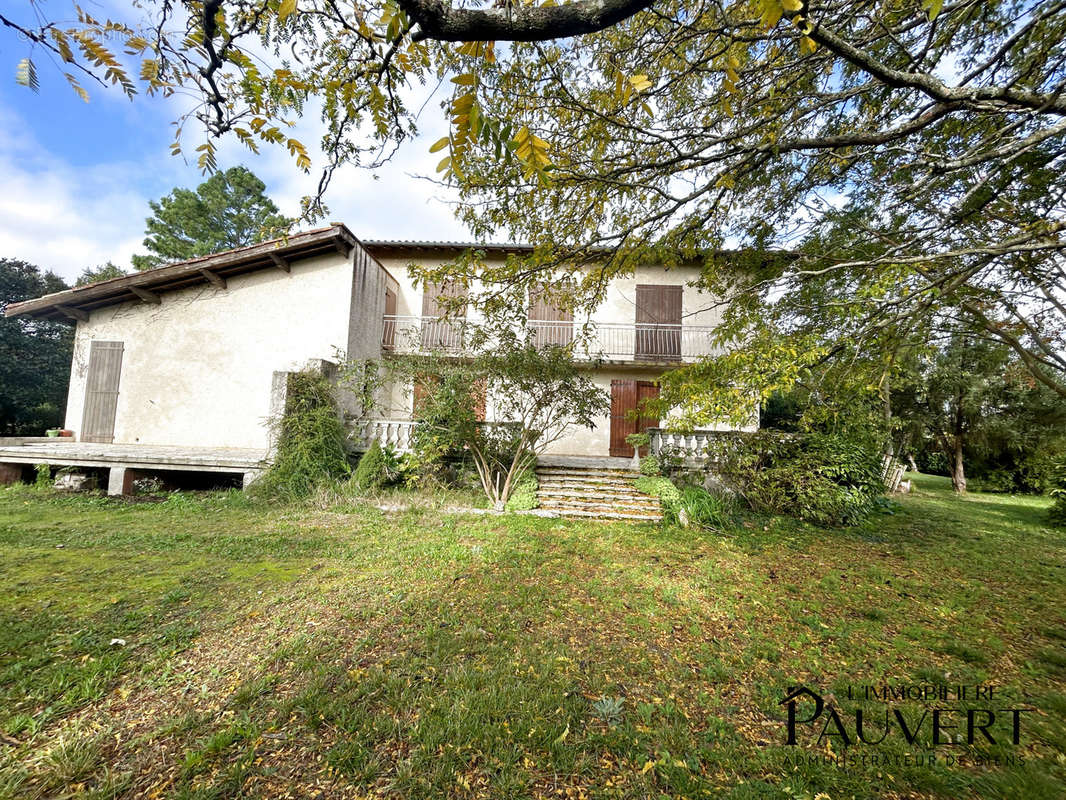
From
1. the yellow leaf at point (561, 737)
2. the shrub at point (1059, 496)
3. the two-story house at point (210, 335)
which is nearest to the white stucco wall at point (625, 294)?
the two-story house at point (210, 335)

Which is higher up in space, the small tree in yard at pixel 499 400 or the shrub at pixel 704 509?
the small tree in yard at pixel 499 400

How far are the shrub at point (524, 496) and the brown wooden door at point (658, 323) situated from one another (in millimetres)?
5240

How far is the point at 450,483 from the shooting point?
7.34 m

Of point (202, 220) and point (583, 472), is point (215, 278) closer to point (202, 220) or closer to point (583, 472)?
point (583, 472)

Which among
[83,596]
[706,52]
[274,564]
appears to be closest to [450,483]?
[274,564]

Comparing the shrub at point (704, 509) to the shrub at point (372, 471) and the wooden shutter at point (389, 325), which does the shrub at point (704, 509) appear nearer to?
the shrub at point (372, 471)

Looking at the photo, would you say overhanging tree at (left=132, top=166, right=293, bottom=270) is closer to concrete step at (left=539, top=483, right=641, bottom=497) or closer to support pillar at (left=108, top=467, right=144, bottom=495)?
support pillar at (left=108, top=467, right=144, bottom=495)

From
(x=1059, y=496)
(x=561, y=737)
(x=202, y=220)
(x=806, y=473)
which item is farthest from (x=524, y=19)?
(x=202, y=220)

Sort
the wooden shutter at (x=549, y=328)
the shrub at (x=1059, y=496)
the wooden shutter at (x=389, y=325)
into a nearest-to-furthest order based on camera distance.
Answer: the shrub at (x=1059, y=496), the wooden shutter at (x=389, y=325), the wooden shutter at (x=549, y=328)

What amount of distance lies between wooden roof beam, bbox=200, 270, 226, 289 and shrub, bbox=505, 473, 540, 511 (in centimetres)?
887

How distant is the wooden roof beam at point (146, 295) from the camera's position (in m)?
8.86

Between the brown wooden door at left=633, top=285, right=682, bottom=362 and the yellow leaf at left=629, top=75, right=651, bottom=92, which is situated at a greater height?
the brown wooden door at left=633, top=285, right=682, bottom=362

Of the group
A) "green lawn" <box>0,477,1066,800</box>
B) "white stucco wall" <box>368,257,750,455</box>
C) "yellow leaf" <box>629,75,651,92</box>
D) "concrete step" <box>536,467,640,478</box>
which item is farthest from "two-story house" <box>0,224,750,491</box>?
"yellow leaf" <box>629,75,651,92</box>

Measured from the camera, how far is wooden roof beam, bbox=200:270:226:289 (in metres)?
8.94
